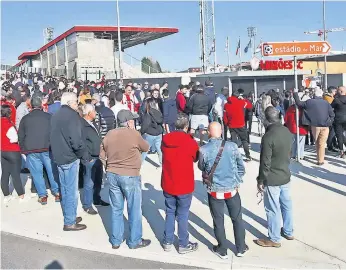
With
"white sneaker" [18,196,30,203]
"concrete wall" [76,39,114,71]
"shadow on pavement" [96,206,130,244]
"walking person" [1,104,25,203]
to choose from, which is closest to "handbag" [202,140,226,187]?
"shadow on pavement" [96,206,130,244]

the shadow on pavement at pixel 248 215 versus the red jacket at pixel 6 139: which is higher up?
the red jacket at pixel 6 139

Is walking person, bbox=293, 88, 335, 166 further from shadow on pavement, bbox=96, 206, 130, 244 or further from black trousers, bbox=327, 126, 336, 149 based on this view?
shadow on pavement, bbox=96, 206, 130, 244

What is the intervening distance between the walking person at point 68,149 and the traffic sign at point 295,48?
4.39 metres

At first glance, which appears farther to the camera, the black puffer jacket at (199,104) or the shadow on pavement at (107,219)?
the black puffer jacket at (199,104)

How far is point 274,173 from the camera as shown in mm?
4891

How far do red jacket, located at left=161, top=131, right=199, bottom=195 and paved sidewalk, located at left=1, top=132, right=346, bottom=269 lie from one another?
85cm

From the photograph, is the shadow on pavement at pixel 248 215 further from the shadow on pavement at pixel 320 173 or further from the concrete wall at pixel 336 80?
the concrete wall at pixel 336 80

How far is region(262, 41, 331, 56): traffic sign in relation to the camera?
8.22 metres

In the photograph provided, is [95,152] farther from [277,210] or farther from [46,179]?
[277,210]

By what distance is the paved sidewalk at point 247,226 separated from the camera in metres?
4.71

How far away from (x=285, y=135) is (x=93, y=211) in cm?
336

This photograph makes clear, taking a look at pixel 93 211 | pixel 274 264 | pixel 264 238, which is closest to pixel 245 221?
pixel 264 238

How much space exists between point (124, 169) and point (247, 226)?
2.06 meters

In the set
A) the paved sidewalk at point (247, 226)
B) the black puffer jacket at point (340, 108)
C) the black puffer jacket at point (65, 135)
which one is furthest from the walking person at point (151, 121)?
the black puffer jacket at point (340, 108)
